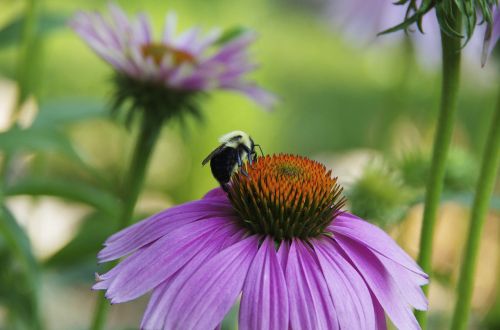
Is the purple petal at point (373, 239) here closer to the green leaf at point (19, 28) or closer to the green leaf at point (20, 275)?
the green leaf at point (20, 275)

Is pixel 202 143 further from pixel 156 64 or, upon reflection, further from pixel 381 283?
pixel 381 283

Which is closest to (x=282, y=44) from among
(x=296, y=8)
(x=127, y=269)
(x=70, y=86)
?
(x=296, y=8)

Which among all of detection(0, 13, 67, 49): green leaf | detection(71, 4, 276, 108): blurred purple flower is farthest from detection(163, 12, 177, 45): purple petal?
detection(0, 13, 67, 49): green leaf

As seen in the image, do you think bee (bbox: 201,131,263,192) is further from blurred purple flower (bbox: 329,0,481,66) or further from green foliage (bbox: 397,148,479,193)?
blurred purple flower (bbox: 329,0,481,66)

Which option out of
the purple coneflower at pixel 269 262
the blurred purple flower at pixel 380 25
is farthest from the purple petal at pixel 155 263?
the blurred purple flower at pixel 380 25

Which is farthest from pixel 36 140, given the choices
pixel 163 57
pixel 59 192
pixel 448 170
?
pixel 448 170

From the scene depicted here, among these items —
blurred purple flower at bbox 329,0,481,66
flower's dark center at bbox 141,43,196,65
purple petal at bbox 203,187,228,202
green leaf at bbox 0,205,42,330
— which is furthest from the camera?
blurred purple flower at bbox 329,0,481,66
